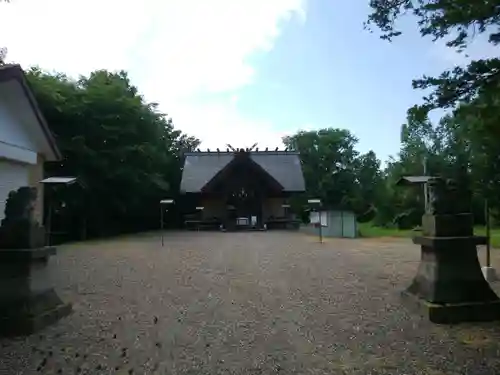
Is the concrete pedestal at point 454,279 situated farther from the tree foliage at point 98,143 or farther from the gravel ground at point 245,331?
the tree foliage at point 98,143

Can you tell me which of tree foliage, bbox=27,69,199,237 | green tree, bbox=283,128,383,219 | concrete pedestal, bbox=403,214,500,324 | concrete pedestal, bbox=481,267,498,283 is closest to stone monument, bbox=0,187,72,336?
concrete pedestal, bbox=403,214,500,324

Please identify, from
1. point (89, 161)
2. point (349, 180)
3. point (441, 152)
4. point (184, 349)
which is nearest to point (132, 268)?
point (184, 349)

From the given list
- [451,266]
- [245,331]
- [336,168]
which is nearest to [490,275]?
[451,266]

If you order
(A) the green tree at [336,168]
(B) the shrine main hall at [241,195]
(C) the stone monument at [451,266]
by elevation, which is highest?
(A) the green tree at [336,168]

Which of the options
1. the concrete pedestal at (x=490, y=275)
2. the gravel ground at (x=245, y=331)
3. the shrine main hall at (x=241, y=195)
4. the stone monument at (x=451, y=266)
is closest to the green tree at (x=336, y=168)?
the shrine main hall at (x=241, y=195)

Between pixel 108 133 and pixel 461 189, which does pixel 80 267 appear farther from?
pixel 108 133

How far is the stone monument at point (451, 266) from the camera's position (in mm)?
6047

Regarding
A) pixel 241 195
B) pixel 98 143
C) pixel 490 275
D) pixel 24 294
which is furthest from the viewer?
pixel 241 195

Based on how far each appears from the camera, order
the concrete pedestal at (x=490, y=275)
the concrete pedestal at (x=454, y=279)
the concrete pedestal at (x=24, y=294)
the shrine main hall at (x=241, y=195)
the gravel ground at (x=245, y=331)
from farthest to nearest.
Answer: the shrine main hall at (x=241, y=195)
the concrete pedestal at (x=490, y=275)
the concrete pedestal at (x=454, y=279)
the concrete pedestal at (x=24, y=294)
the gravel ground at (x=245, y=331)

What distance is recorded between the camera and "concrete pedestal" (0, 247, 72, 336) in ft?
18.3

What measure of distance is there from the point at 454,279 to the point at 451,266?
0.51 feet

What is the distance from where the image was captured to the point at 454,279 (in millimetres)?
6242

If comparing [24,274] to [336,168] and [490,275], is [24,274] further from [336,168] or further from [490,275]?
[336,168]

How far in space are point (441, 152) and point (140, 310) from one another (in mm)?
45542
